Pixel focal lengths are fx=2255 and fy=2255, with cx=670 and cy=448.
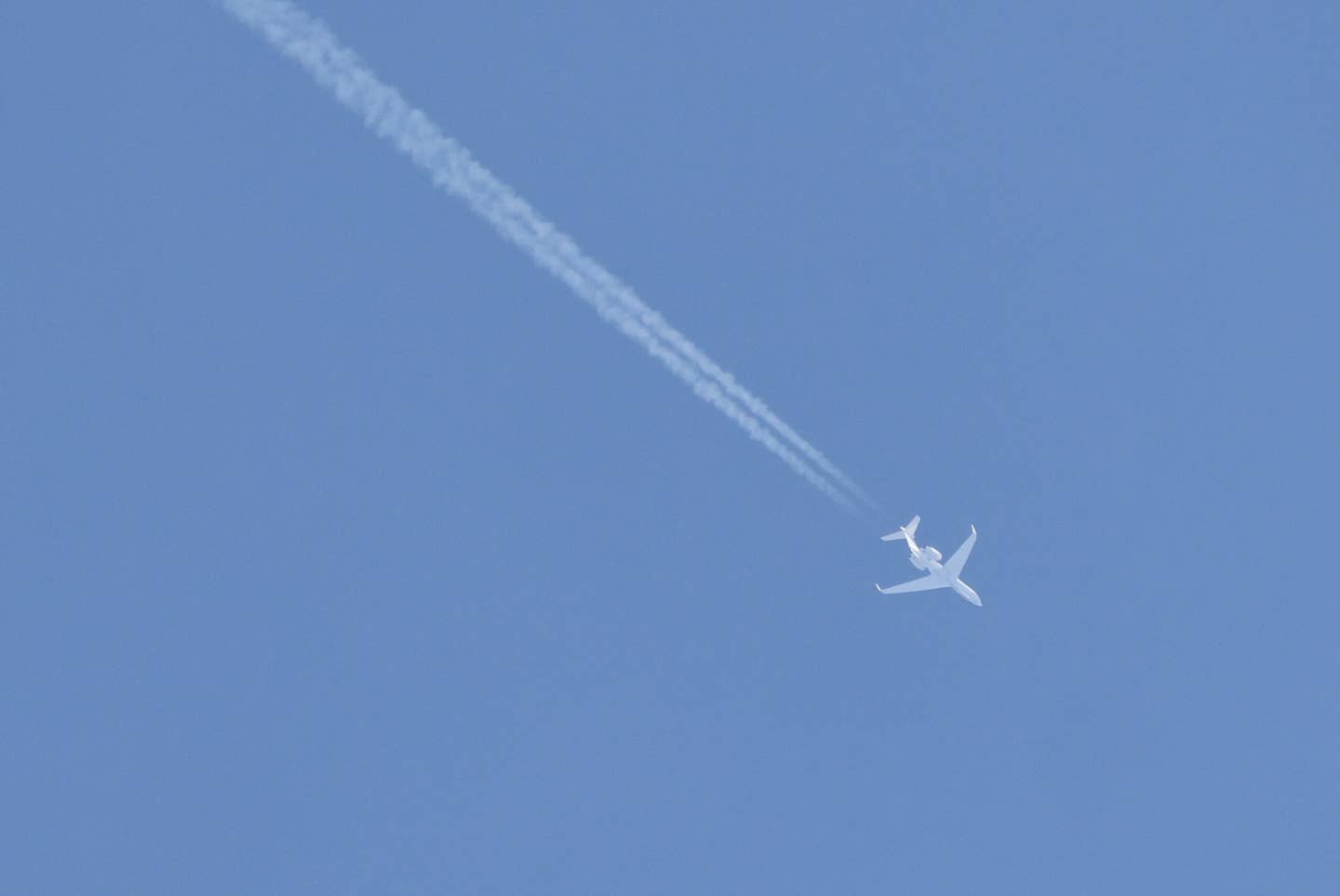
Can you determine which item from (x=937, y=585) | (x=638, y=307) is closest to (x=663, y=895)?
(x=937, y=585)

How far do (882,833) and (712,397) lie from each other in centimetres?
1617

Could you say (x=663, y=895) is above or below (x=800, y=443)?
below

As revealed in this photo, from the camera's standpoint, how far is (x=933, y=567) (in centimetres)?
7100

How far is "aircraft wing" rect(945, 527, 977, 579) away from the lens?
2830 inches

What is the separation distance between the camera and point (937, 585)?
238ft

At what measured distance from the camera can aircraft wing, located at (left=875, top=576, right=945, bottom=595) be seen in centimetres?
7250

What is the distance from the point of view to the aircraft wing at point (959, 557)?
2830 inches

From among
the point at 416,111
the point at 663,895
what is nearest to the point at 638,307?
the point at 416,111

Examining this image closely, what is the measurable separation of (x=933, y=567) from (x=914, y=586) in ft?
6.55

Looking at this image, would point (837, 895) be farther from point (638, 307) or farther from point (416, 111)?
point (416, 111)

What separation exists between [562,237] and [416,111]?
18.4ft

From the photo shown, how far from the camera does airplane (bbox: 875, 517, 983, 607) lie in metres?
70.4

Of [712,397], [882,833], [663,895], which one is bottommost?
[663,895]

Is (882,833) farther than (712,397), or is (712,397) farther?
(882,833)
